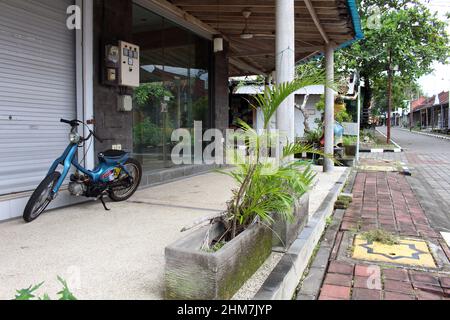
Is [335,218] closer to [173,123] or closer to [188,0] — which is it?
[173,123]

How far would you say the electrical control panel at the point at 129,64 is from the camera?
526 centimetres

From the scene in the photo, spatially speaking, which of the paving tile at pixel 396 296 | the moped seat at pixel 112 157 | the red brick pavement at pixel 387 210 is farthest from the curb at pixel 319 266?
the moped seat at pixel 112 157

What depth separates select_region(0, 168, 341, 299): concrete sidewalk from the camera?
240cm

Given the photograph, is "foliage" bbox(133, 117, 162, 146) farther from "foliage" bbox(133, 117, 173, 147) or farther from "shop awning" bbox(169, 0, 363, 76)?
"shop awning" bbox(169, 0, 363, 76)

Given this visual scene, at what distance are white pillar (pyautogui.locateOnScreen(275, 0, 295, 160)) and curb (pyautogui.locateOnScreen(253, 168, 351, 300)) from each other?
0.86 metres

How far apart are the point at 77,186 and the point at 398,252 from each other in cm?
324

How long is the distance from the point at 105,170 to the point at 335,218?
274cm

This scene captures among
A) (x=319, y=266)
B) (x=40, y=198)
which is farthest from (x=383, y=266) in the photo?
(x=40, y=198)

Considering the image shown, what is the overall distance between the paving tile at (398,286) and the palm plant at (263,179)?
0.82 meters

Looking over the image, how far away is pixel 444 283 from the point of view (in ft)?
9.61

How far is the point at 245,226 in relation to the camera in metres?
2.72

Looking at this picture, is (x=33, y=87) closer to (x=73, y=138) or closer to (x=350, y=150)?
(x=73, y=138)

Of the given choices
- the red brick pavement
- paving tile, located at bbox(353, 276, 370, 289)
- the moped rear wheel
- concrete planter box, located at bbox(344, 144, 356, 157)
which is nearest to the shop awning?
concrete planter box, located at bbox(344, 144, 356, 157)

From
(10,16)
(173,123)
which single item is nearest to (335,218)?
(173,123)
